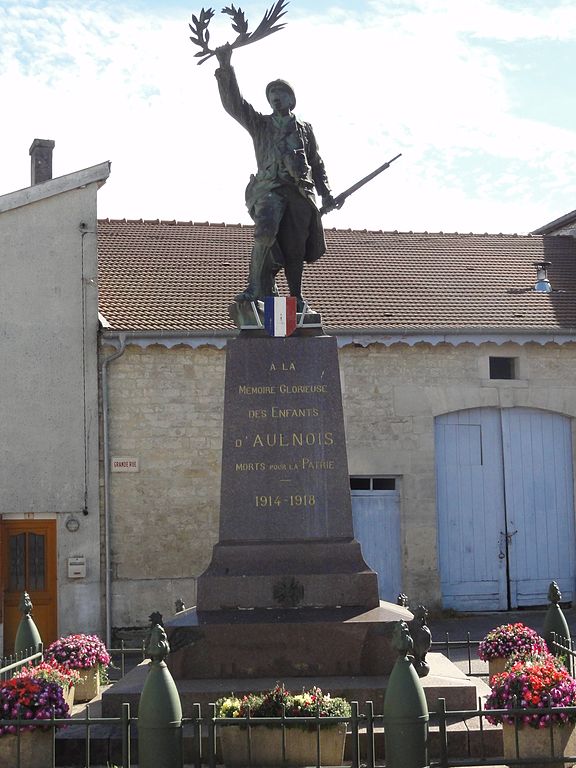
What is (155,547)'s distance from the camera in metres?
16.2

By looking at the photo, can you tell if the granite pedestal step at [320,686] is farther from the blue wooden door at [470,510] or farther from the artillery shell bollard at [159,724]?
the blue wooden door at [470,510]

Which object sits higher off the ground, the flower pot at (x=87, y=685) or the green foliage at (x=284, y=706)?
the green foliage at (x=284, y=706)

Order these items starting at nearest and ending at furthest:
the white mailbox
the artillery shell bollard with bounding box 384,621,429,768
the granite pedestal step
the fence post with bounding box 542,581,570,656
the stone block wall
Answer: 1. the artillery shell bollard with bounding box 384,621,429,768
2. the granite pedestal step
3. the fence post with bounding box 542,581,570,656
4. the white mailbox
5. the stone block wall

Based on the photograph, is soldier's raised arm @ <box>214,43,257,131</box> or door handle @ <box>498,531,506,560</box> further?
door handle @ <box>498,531,506,560</box>

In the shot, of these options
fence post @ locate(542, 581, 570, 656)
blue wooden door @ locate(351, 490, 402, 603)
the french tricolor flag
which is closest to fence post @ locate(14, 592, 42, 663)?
the french tricolor flag

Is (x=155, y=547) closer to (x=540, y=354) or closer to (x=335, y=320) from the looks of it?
(x=335, y=320)

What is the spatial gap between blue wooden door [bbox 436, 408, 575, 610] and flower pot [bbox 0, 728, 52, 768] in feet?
35.9

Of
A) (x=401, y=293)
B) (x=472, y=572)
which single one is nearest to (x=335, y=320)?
(x=401, y=293)

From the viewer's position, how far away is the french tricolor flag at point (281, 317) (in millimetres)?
8938

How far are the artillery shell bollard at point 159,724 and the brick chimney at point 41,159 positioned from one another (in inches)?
581

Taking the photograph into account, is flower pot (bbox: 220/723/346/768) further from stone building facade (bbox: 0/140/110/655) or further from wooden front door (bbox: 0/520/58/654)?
wooden front door (bbox: 0/520/58/654)

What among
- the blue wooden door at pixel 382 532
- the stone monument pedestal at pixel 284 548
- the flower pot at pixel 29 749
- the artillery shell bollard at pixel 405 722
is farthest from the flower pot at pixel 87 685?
the blue wooden door at pixel 382 532

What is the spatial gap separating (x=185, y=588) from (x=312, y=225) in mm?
8119

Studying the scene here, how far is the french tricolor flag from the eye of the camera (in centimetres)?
894
